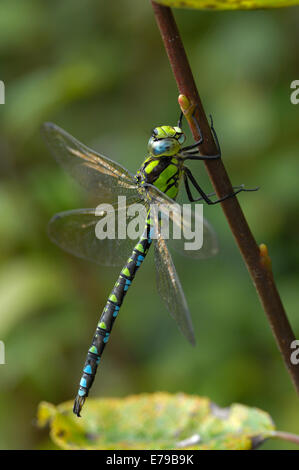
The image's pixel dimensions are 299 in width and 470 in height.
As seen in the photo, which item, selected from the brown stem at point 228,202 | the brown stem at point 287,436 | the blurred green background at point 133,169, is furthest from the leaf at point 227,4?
the blurred green background at point 133,169

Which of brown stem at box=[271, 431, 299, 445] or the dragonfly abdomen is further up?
the dragonfly abdomen

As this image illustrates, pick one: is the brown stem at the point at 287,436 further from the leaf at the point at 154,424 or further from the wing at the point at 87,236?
the wing at the point at 87,236

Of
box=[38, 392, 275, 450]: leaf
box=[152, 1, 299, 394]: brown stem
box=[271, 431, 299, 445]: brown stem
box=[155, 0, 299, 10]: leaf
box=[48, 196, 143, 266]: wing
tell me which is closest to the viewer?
box=[155, 0, 299, 10]: leaf

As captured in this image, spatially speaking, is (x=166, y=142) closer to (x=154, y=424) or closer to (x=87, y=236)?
A: (x=87, y=236)

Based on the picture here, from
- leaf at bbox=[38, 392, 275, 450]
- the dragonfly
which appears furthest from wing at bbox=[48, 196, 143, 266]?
leaf at bbox=[38, 392, 275, 450]

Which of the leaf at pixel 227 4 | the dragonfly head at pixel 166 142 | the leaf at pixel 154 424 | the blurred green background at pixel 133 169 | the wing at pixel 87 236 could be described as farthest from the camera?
the blurred green background at pixel 133 169

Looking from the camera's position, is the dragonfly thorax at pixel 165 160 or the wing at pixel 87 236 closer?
the dragonfly thorax at pixel 165 160

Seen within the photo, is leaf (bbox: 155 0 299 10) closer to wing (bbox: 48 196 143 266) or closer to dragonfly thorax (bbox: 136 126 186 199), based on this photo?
dragonfly thorax (bbox: 136 126 186 199)
